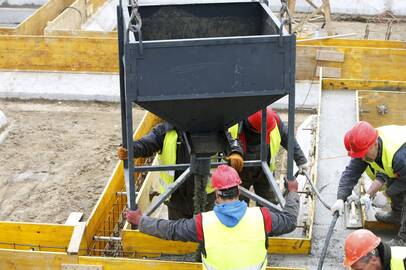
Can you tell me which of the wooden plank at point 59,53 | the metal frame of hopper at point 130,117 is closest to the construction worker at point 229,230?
the metal frame of hopper at point 130,117

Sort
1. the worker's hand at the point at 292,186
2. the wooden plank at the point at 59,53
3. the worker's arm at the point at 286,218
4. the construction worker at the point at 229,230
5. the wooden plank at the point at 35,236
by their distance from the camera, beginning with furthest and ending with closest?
the wooden plank at the point at 59,53 < the wooden plank at the point at 35,236 < the worker's hand at the point at 292,186 < the worker's arm at the point at 286,218 < the construction worker at the point at 229,230

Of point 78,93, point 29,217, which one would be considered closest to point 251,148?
point 29,217

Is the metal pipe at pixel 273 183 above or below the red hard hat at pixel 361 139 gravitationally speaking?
below

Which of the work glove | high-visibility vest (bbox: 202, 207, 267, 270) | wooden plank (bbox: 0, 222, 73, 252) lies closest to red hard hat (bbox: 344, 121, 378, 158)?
the work glove

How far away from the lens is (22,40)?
13453 millimetres

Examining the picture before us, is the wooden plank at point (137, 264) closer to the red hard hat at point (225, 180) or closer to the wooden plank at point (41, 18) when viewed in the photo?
the red hard hat at point (225, 180)

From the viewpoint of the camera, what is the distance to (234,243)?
182 inches

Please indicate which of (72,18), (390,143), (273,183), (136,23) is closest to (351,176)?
(390,143)

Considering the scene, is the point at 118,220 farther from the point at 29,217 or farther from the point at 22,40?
the point at 22,40

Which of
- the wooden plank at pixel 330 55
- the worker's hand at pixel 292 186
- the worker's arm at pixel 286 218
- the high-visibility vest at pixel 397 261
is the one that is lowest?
the high-visibility vest at pixel 397 261

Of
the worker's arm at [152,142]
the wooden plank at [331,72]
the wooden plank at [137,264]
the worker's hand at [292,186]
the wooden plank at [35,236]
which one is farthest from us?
the wooden plank at [331,72]

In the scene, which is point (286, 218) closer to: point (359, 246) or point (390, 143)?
point (359, 246)

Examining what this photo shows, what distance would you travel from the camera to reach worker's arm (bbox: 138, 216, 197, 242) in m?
4.80

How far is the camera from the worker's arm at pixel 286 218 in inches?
194
